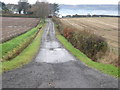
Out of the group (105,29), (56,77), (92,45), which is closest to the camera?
(56,77)

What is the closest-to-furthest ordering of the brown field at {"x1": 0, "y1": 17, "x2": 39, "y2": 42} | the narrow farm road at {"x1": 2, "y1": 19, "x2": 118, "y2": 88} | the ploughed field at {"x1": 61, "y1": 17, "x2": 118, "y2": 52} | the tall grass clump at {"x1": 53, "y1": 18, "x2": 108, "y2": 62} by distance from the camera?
the narrow farm road at {"x1": 2, "y1": 19, "x2": 118, "y2": 88} < the tall grass clump at {"x1": 53, "y1": 18, "x2": 108, "y2": 62} < the ploughed field at {"x1": 61, "y1": 17, "x2": 118, "y2": 52} < the brown field at {"x1": 0, "y1": 17, "x2": 39, "y2": 42}

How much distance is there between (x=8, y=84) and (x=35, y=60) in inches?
336

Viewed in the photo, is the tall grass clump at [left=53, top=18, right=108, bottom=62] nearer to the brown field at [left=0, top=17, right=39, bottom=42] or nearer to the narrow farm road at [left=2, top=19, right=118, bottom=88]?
the narrow farm road at [left=2, top=19, right=118, bottom=88]

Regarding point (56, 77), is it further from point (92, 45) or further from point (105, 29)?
point (105, 29)

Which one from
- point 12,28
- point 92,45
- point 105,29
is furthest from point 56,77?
point 105,29

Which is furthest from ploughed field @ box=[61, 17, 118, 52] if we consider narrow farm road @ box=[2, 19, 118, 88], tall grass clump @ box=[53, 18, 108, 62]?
narrow farm road @ box=[2, 19, 118, 88]

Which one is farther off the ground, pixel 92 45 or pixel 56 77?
pixel 92 45

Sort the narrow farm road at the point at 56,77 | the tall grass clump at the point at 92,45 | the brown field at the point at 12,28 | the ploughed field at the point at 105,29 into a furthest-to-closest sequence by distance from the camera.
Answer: the brown field at the point at 12,28, the ploughed field at the point at 105,29, the tall grass clump at the point at 92,45, the narrow farm road at the point at 56,77

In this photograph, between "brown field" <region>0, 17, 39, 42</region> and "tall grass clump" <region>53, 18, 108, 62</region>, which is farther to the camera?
"brown field" <region>0, 17, 39, 42</region>

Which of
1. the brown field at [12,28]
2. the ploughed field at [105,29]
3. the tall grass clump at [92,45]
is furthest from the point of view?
the brown field at [12,28]

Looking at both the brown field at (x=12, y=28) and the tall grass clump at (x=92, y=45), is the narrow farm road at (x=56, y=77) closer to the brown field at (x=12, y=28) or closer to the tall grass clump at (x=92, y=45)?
the tall grass clump at (x=92, y=45)

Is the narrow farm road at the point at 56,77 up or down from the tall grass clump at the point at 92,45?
down

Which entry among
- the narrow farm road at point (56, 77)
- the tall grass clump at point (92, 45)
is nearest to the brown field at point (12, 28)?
the tall grass clump at point (92, 45)

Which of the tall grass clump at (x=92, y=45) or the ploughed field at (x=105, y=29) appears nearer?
the tall grass clump at (x=92, y=45)
